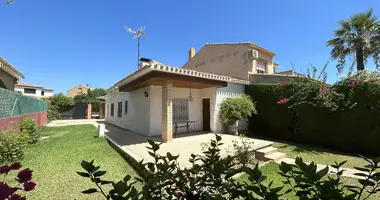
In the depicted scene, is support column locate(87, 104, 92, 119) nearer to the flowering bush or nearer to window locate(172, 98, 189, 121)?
window locate(172, 98, 189, 121)

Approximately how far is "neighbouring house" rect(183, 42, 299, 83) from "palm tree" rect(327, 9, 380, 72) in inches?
189

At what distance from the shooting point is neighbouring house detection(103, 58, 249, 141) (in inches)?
384

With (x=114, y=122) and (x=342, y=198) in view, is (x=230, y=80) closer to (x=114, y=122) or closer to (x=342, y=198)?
(x=342, y=198)

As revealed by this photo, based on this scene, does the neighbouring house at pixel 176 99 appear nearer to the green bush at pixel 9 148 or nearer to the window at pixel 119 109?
the window at pixel 119 109

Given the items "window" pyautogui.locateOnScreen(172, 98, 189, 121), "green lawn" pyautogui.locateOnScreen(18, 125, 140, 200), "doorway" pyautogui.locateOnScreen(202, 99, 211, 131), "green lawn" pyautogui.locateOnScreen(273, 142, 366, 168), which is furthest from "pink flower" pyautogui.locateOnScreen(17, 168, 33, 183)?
"doorway" pyautogui.locateOnScreen(202, 99, 211, 131)

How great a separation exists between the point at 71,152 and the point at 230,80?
32.1 feet

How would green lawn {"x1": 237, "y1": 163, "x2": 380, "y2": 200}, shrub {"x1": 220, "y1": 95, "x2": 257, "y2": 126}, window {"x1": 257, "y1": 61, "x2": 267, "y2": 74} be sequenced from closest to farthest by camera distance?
green lawn {"x1": 237, "y1": 163, "x2": 380, "y2": 200}
shrub {"x1": 220, "y1": 95, "x2": 257, "y2": 126}
window {"x1": 257, "y1": 61, "x2": 267, "y2": 74}

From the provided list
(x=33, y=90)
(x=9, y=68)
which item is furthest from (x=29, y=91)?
(x=9, y=68)

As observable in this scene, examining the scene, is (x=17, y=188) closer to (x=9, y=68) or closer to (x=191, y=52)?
(x=9, y=68)

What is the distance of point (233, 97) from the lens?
13281mm

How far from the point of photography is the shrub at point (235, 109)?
1222 cm

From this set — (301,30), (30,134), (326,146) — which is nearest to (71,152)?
(30,134)

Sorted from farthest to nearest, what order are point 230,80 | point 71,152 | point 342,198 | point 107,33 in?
point 107,33 < point 230,80 < point 71,152 < point 342,198

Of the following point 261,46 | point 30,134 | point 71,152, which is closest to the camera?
point 71,152
